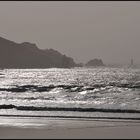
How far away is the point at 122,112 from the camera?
1289 inches

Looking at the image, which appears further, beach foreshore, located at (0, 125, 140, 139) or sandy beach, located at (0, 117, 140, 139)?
sandy beach, located at (0, 117, 140, 139)

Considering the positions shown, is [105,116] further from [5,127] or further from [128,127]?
[5,127]

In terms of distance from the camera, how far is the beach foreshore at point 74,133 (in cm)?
1966

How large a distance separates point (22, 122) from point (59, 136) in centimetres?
647

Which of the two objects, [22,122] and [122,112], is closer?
[22,122]

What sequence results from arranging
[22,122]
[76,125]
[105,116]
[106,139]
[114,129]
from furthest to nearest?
1. [105,116]
2. [22,122]
3. [76,125]
4. [114,129]
5. [106,139]

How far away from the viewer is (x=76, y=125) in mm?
24203

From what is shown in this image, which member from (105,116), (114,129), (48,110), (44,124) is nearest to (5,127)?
(44,124)

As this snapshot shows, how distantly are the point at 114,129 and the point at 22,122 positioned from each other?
640cm

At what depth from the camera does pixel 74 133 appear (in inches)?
818

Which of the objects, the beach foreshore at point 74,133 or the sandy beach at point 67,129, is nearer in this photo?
the beach foreshore at point 74,133

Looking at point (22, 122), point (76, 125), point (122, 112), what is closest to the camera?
point (76, 125)

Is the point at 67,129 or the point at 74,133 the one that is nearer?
the point at 74,133

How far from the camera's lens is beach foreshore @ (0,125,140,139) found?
774 inches
